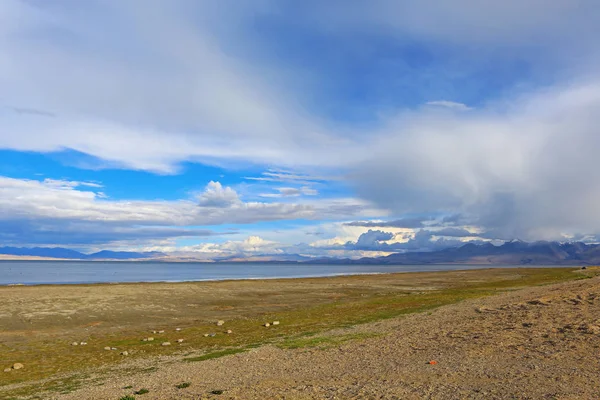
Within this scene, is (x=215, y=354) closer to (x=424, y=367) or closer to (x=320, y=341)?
(x=320, y=341)

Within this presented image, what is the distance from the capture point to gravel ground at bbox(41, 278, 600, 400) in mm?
14227

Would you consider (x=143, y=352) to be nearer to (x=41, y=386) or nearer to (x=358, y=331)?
(x=41, y=386)

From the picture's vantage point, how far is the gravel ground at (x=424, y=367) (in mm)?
14227

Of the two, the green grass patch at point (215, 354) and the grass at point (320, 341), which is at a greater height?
the grass at point (320, 341)

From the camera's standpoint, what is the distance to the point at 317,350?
22.8 m

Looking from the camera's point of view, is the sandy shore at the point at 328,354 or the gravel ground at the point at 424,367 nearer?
the gravel ground at the point at 424,367

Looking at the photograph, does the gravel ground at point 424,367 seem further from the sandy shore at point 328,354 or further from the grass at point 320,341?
the grass at point 320,341

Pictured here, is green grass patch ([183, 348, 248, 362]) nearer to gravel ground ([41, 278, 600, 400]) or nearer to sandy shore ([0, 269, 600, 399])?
sandy shore ([0, 269, 600, 399])

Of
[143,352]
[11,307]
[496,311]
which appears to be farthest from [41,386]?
[11,307]

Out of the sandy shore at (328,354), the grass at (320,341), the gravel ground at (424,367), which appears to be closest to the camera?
the gravel ground at (424,367)

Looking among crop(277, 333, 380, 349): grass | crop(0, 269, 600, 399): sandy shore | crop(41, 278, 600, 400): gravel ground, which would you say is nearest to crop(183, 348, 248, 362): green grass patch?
crop(0, 269, 600, 399): sandy shore

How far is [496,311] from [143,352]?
23587 millimetres

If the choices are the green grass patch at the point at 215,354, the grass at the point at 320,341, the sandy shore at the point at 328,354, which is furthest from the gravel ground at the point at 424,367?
the green grass patch at the point at 215,354

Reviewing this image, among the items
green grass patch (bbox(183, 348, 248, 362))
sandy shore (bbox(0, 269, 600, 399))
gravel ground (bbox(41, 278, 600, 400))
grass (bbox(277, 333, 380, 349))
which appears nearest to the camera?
gravel ground (bbox(41, 278, 600, 400))
